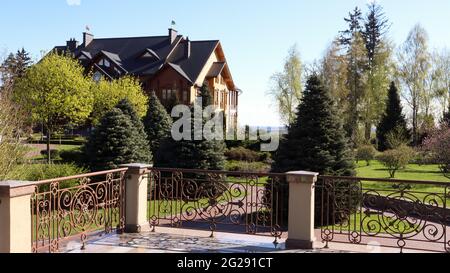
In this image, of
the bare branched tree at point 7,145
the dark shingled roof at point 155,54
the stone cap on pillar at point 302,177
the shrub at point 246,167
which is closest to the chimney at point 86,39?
the dark shingled roof at point 155,54

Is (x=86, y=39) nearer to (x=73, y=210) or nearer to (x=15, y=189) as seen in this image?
(x=73, y=210)

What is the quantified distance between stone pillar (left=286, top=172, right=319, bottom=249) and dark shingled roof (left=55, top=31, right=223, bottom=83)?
33.1 meters

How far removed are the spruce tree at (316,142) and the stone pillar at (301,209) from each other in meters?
4.88

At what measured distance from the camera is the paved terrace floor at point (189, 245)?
6629mm

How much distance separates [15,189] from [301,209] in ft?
13.0

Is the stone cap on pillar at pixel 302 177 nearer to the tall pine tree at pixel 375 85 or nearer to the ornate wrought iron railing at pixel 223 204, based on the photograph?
the ornate wrought iron railing at pixel 223 204

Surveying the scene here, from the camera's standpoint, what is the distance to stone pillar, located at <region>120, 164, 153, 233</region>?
7.77 metres

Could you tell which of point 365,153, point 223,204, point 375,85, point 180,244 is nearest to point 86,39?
point 375,85

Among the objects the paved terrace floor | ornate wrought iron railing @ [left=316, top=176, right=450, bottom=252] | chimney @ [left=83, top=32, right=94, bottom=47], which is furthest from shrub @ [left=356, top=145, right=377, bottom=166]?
chimney @ [left=83, top=32, right=94, bottom=47]

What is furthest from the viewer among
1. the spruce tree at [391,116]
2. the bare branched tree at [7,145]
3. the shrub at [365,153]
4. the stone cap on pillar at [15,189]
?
the spruce tree at [391,116]

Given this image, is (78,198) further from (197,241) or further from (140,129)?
(140,129)

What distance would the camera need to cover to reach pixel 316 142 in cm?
1171

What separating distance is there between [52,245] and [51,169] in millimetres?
7104
